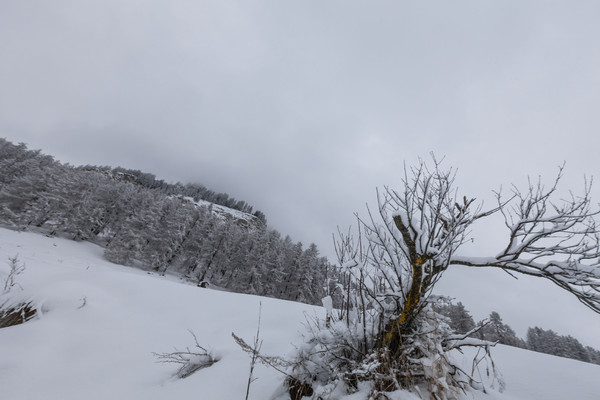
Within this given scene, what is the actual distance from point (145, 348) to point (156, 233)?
103 ft

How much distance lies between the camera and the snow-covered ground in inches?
110

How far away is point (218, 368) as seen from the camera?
3.14 meters

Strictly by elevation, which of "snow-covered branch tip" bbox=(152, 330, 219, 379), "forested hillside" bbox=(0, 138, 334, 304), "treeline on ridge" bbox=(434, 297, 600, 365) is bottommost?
"snow-covered branch tip" bbox=(152, 330, 219, 379)

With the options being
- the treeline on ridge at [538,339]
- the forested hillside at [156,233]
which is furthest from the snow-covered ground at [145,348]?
the treeline on ridge at [538,339]

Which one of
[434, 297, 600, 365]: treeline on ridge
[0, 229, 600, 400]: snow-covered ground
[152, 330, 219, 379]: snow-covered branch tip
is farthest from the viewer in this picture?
[434, 297, 600, 365]: treeline on ridge

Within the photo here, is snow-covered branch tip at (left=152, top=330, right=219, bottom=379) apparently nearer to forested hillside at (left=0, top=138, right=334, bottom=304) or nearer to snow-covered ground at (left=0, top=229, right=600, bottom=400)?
snow-covered ground at (left=0, top=229, right=600, bottom=400)

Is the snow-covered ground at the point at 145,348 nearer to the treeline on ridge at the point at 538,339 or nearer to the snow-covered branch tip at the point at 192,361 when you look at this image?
the snow-covered branch tip at the point at 192,361

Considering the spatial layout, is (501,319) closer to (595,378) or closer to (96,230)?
Answer: (595,378)

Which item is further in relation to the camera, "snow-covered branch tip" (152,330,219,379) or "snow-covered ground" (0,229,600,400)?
"snow-covered branch tip" (152,330,219,379)

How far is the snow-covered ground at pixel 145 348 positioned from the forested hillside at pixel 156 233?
22628 millimetres

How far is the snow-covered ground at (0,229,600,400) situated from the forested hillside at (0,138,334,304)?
22.6 m

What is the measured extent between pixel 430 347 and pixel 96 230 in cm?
4727

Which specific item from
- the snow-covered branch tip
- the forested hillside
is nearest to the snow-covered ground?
the snow-covered branch tip

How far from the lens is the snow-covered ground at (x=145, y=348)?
279cm
